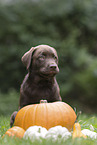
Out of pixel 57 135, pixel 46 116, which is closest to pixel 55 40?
pixel 46 116

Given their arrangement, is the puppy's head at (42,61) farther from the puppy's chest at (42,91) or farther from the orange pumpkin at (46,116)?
the orange pumpkin at (46,116)

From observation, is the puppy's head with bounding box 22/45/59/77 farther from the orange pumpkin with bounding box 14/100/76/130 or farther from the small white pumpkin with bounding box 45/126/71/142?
the small white pumpkin with bounding box 45/126/71/142

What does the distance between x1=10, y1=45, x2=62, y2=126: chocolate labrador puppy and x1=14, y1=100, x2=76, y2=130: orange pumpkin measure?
45 centimetres

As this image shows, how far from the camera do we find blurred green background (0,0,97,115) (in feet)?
46.5

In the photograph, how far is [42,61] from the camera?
4.65 metres

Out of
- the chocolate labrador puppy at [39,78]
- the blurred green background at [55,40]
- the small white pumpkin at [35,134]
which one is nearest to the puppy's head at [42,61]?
the chocolate labrador puppy at [39,78]

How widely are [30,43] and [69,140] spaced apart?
10.4 m

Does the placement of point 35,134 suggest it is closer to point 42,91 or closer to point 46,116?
point 46,116

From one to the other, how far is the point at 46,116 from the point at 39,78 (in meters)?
0.88

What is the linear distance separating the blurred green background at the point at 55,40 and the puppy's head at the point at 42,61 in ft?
28.4

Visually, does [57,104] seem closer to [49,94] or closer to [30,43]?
[49,94]

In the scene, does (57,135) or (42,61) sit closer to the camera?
(57,135)

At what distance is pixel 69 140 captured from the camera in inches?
139

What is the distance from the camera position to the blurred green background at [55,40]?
14.2m
